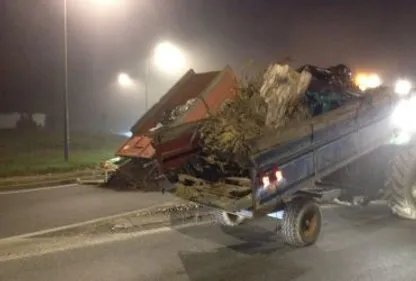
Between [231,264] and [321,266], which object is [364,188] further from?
[231,264]

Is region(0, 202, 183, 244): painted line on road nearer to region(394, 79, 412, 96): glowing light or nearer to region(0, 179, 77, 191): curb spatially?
region(394, 79, 412, 96): glowing light

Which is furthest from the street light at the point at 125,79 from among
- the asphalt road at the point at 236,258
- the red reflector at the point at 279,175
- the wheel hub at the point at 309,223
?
the red reflector at the point at 279,175

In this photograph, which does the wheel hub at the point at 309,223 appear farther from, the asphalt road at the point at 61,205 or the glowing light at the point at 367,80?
the asphalt road at the point at 61,205

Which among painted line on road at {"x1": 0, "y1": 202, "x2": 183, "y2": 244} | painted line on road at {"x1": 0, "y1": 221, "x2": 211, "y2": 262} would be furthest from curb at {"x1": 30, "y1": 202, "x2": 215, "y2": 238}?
painted line on road at {"x1": 0, "y1": 221, "x2": 211, "y2": 262}

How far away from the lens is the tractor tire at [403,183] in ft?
27.5

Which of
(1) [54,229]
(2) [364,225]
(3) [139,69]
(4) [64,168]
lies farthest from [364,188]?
(3) [139,69]

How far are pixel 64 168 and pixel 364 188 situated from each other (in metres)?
11.4

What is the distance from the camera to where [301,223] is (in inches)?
283

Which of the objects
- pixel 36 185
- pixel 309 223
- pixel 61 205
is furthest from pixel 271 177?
pixel 36 185

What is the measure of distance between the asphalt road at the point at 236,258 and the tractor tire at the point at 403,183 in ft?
0.97

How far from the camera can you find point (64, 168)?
1712 centimetres

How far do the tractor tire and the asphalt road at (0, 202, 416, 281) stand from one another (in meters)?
0.30

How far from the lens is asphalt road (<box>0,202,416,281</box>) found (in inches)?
241

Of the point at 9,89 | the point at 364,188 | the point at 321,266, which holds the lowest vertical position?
the point at 321,266
